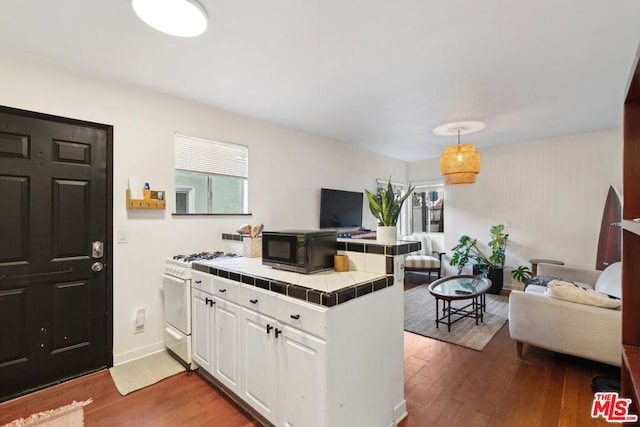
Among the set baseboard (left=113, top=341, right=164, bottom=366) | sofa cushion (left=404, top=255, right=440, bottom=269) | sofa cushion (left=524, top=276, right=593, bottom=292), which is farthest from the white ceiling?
sofa cushion (left=404, top=255, right=440, bottom=269)

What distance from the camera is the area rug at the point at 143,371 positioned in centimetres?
225

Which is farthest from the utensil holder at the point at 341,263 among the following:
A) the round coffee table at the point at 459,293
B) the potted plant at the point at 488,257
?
the potted plant at the point at 488,257

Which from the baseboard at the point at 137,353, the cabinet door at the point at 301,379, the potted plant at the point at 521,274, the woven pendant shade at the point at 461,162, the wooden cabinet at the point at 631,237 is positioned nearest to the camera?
the wooden cabinet at the point at 631,237

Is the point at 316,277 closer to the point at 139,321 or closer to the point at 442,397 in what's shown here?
the point at 442,397

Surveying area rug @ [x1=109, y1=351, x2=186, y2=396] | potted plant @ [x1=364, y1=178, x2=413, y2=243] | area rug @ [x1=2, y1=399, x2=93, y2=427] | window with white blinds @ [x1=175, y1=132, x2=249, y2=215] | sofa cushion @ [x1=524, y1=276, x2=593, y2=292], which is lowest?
area rug @ [x1=2, y1=399, x2=93, y2=427]

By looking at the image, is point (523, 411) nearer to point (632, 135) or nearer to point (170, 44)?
point (632, 135)

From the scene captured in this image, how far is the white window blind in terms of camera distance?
2963 mm

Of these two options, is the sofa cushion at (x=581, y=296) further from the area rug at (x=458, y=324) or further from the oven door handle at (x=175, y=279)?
the oven door handle at (x=175, y=279)

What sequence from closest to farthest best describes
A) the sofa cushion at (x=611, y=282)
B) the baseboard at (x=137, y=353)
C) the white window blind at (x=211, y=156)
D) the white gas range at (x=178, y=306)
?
the white gas range at (x=178, y=306) → the baseboard at (x=137, y=353) → the sofa cushion at (x=611, y=282) → the white window blind at (x=211, y=156)

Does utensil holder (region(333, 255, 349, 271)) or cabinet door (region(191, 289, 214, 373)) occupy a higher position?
utensil holder (region(333, 255, 349, 271))

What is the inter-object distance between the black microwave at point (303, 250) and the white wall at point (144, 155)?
1.33 m

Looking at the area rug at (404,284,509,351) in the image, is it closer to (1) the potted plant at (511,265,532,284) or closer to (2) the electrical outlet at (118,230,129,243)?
(1) the potted plant at (511,265,532,284)

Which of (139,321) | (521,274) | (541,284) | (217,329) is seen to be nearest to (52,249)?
(139,321)

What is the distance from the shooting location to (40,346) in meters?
2.21
